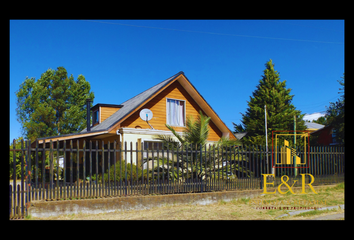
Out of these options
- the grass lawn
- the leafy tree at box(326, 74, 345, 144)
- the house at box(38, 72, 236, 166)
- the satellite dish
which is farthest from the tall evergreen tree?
the grass lawn

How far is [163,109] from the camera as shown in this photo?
54.6ft

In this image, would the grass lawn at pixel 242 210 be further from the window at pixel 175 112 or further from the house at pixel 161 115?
the window at pixel 175 112

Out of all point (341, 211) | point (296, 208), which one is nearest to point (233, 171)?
point (296, 208)

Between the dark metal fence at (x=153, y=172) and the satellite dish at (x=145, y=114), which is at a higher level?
the satellite dish at (x=145, y=114)

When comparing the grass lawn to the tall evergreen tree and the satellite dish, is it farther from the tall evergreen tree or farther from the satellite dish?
the tall evergreen tree

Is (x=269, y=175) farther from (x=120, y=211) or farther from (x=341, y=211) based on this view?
(x=120, y=211)

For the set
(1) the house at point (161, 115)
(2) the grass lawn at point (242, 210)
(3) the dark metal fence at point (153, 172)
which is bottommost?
(2) the grass lawn at point (242, 210)

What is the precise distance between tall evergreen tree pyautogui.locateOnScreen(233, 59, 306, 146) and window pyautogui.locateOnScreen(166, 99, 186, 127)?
16.4m

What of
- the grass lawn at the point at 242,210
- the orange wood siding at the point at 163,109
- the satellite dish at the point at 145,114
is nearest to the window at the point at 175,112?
the orange wood siding at the point at 163,109

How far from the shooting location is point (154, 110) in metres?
16.3

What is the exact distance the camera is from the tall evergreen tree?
33812 mm

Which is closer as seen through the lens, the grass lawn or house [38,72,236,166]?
the grass lawn

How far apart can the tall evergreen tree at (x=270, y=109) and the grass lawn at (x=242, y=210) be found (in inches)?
851

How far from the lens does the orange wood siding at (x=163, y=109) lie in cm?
1549
